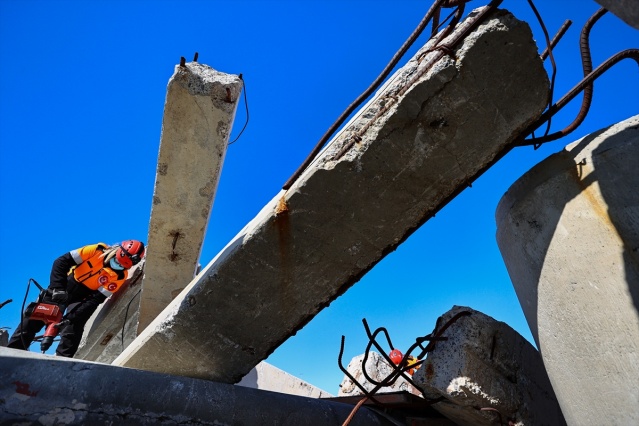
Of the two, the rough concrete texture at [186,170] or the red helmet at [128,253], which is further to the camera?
the red helmet at [128,253]

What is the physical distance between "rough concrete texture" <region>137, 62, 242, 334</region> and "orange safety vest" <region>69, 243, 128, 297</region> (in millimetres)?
934

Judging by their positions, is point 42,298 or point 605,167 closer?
point 605,167

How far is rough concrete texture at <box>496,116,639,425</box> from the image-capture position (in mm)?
1886

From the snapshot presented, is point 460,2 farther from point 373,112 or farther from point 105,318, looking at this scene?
A: point 105,318

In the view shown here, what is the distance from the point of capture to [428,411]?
324 centimetres

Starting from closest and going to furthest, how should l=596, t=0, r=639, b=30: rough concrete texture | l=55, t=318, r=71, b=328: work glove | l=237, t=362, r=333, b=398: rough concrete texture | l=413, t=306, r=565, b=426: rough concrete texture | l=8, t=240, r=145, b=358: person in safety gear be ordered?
1. l=596, t=0, r=639, b=30: rough concrete texture
2. l=413, t=306, r=565, b=426: rough concrete texture
3. l=55, t=318, r=71, b=328: work glove
4. l=8, t=240, r=145, b=358: person in safety gear
5. l=237, t=362, r=333, b=398: rough concrete texture

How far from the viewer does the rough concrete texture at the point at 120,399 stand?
2053 mm

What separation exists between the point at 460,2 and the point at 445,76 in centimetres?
43

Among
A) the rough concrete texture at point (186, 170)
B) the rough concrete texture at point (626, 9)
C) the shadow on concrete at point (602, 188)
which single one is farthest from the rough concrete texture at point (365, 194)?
the rough concrete texture at point (186, 170)

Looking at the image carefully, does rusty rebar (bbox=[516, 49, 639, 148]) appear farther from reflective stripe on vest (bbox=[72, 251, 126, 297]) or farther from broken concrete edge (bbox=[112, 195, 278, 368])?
reflective stripe on vest (bbox=[72, 251, 126, 297])

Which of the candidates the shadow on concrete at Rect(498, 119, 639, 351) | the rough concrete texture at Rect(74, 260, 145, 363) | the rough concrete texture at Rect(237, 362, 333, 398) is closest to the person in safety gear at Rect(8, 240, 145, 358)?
the rough concrete texture at Rect(74, 260, 145, 363)

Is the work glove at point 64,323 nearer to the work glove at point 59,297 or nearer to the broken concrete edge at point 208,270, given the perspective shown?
the work glove at point 59,297

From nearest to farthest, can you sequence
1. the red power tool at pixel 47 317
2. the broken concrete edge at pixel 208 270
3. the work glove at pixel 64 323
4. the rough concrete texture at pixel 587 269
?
the rough concrete texture at pixel 587 269 < the broken concrete edge at pixel 208 270 < the red power tool at pixel 47 317 < the work glove at pixel 64 323

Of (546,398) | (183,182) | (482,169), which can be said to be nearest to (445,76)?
(482,169)
